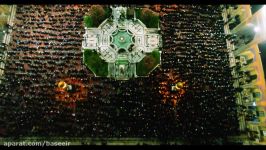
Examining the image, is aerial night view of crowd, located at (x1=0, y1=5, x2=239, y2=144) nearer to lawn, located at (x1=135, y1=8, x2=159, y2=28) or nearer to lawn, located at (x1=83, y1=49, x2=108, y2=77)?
lawn, located at (x1=83, y1=49, x2=108, y2=77)

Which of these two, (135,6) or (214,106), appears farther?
(135,6)

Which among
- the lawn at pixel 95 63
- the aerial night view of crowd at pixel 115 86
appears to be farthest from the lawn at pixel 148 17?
→ the lawn at pixel 95 63

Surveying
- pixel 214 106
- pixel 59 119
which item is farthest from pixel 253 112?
pixel 59 119

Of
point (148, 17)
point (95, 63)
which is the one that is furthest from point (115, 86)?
point (148, 17)

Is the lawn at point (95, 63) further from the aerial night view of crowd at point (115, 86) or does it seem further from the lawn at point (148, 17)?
the lawn at point (148, 17)

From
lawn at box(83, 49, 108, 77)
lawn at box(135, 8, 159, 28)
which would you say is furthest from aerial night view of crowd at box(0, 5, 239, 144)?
lawn at box(135, 8, 159, 28)

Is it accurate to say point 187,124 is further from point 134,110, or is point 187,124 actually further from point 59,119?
point 59,119

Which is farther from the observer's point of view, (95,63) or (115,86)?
(95,63)

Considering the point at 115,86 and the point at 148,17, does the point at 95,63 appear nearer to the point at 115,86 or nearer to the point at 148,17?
the point at 115,86
